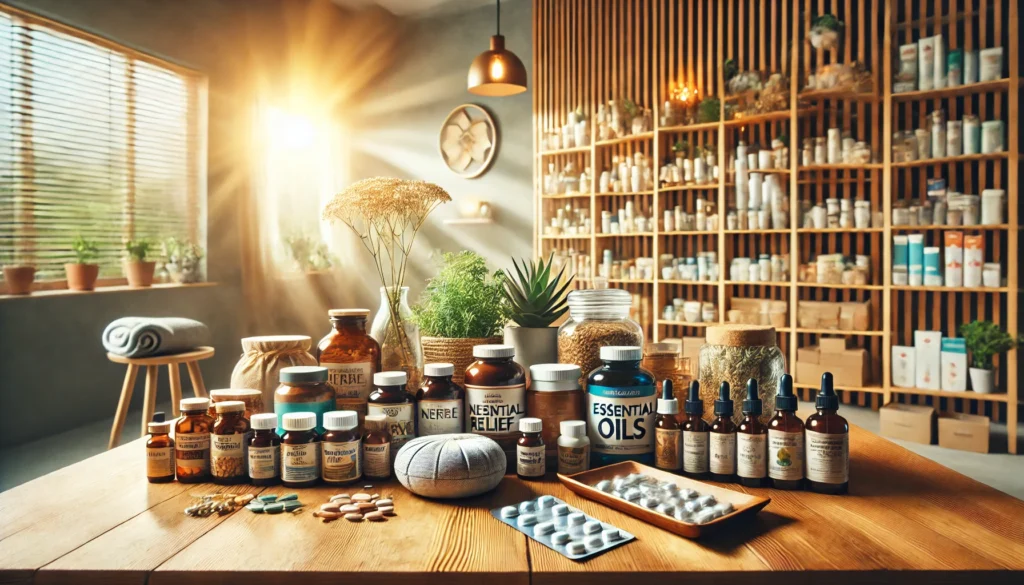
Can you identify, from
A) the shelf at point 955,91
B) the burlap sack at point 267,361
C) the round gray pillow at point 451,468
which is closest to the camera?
the round gray pillow at point 451,468

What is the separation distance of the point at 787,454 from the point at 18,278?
4512mm

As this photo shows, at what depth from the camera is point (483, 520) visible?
3.64ft

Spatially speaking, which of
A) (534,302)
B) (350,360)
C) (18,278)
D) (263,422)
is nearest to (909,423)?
(534,302)

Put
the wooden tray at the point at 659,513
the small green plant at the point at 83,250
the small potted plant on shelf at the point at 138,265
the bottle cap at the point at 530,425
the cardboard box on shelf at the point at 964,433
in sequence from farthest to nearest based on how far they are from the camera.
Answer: the small potted plant on shelf at the point at 138,265 < the small green plant at the point at 83,250 < the cardboard box on shelf at the point at 964,433 < the bottle cap at the point at 530,425 < the wooden tray at the point at 659,513

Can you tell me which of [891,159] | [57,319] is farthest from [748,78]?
[57,319]

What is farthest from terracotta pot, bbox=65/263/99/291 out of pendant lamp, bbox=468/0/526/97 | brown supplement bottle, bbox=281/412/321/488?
brown supplement bottle, bbox=281/412/321/488

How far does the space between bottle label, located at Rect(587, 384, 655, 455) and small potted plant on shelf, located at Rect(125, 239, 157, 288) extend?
4599mm

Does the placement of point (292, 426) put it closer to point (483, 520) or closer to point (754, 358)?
point (483, 520)

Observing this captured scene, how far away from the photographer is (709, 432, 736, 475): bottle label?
49.3 inches

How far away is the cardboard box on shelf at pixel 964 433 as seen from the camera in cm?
408

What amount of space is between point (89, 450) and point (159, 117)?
2661mm

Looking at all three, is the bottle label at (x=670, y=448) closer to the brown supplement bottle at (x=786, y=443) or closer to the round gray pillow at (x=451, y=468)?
the brown supplement bottle at (x=786, y=443)

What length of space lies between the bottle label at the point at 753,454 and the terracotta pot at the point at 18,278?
4.43 metres

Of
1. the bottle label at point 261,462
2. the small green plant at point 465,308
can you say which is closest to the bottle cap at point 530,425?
the small green plant at point 465,308
